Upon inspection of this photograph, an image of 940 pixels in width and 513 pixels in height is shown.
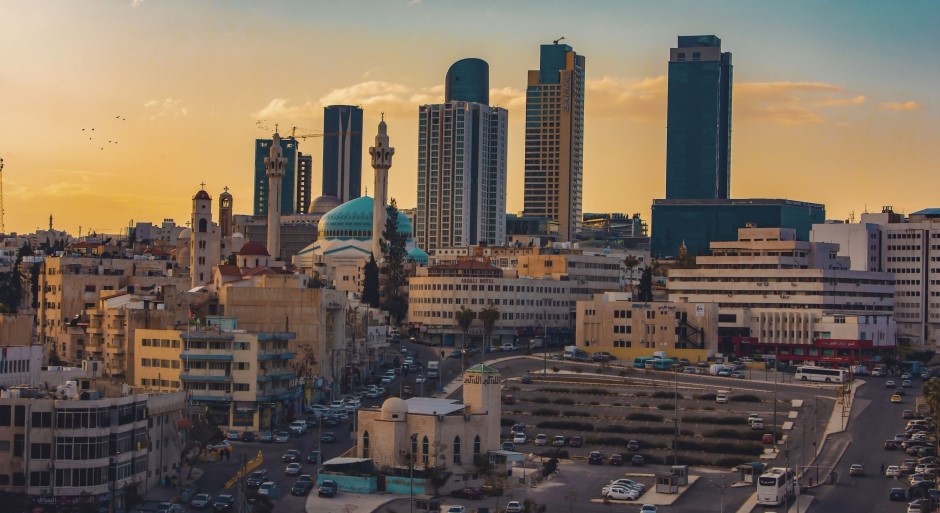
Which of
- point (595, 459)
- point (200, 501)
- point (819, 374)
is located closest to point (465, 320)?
point (819, 374)

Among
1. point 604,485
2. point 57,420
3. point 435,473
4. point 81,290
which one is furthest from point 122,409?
point 81,290

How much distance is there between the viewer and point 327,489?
105 m

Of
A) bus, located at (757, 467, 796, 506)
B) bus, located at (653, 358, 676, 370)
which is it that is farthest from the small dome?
bus, located at (653, 358, 676, 370)

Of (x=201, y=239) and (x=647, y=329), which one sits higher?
(x=201, y=239)

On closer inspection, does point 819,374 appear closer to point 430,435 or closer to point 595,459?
point 595,459

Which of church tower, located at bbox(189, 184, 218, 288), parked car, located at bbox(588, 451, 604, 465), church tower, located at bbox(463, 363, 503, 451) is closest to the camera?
church tower, located at bbox(463, 363, 503, 451)

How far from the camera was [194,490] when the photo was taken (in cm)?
10462

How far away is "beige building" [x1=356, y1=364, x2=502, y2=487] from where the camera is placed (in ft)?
368

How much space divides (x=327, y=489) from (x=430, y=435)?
9.95 m

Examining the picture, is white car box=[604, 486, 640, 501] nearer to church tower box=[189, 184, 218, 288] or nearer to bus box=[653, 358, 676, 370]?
bus box=[653, 358, 676, 370]

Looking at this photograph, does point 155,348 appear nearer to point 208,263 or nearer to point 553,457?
point 553,457

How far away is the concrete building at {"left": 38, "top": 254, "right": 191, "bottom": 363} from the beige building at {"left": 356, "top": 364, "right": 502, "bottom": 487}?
58.2 m

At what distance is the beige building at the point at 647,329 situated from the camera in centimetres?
18038

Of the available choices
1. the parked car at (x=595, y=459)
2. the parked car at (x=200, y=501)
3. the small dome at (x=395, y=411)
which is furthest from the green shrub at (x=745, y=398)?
the parked car at (x=200, y=501)
